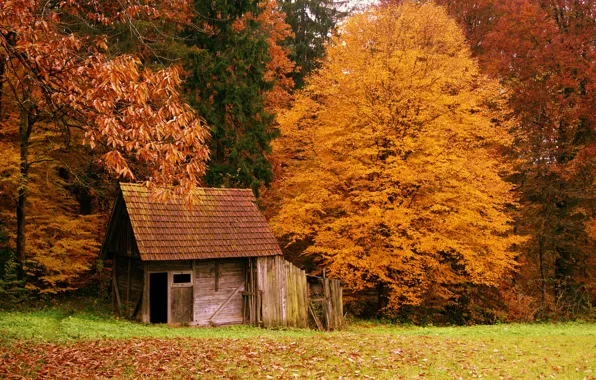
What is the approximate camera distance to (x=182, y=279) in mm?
18781

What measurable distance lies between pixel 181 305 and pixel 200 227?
2752mm

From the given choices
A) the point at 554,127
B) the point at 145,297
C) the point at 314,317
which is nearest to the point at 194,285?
the point at 145,297

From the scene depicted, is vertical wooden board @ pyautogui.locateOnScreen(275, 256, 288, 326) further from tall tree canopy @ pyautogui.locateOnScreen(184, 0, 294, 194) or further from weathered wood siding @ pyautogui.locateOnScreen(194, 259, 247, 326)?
tall tree canopy @ pyautogui.locateOnScreen(184, 0, 294, 194)

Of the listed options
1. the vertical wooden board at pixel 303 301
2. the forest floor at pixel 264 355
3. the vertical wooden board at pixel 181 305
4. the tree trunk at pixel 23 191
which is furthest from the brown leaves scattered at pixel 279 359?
the tree trunk at pixel 23 191

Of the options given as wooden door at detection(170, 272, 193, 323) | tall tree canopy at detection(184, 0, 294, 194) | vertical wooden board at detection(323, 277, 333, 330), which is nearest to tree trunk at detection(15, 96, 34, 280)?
tall tree canopy at detection(184, 0, 294, 194)

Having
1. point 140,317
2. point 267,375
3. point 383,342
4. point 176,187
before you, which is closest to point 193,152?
point 176,187

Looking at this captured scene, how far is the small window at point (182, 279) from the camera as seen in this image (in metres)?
18.6

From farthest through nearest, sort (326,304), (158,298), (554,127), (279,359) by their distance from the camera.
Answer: (554,127)
(158,298)
(326,304)
(279,359)

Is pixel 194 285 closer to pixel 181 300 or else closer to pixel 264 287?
pixel 181 300

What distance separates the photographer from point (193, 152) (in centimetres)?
826

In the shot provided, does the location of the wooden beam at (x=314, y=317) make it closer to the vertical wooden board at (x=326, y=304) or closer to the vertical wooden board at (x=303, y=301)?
the vertical wooden board at (x=303, y=301)

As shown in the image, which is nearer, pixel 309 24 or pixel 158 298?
pixel 158 298

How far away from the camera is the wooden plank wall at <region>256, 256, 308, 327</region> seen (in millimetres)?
19000

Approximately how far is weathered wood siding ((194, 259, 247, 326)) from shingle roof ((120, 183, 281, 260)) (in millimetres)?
705
